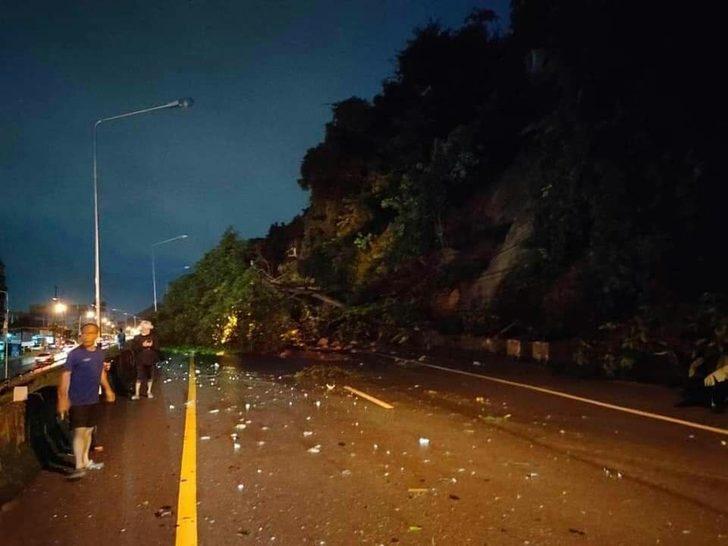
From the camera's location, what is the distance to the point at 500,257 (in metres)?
29.5

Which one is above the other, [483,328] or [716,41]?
[716,41]

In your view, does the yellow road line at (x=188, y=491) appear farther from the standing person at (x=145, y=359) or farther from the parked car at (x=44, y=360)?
the parked car at (x=44, y=360)

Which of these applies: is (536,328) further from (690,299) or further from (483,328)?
(690,299)

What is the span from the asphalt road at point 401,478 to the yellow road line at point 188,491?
68 millimetres

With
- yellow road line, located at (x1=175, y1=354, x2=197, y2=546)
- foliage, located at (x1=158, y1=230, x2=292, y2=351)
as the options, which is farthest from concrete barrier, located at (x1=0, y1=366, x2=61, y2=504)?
foliage, located at (x1=158, y1=230, x2=292, y2=351)

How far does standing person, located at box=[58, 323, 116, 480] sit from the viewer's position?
24.0ft

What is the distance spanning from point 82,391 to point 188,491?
5.65 ft

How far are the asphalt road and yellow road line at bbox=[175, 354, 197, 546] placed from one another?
68 millimetres

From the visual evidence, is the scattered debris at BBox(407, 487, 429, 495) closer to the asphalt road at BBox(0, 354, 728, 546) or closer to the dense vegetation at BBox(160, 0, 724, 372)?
the asphalt road at BBox(0, 354, 728, 546)

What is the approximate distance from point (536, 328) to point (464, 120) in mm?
22526

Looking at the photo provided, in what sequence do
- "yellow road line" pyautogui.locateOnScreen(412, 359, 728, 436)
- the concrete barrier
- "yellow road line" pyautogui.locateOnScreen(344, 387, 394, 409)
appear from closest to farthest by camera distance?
the concrete barrier → "yellow road line" pyautogui.locateOnScreen(412, 359, 728, 436) → "yellow road line" pyautogui.locateOnScreen(344, 387, 394, 409)

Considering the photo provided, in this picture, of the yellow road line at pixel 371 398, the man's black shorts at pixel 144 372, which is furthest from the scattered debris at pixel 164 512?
the man's black shorts at pixel 144 372

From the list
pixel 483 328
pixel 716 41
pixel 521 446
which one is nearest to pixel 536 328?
pixel 483 328

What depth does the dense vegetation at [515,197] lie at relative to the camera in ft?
56.5
